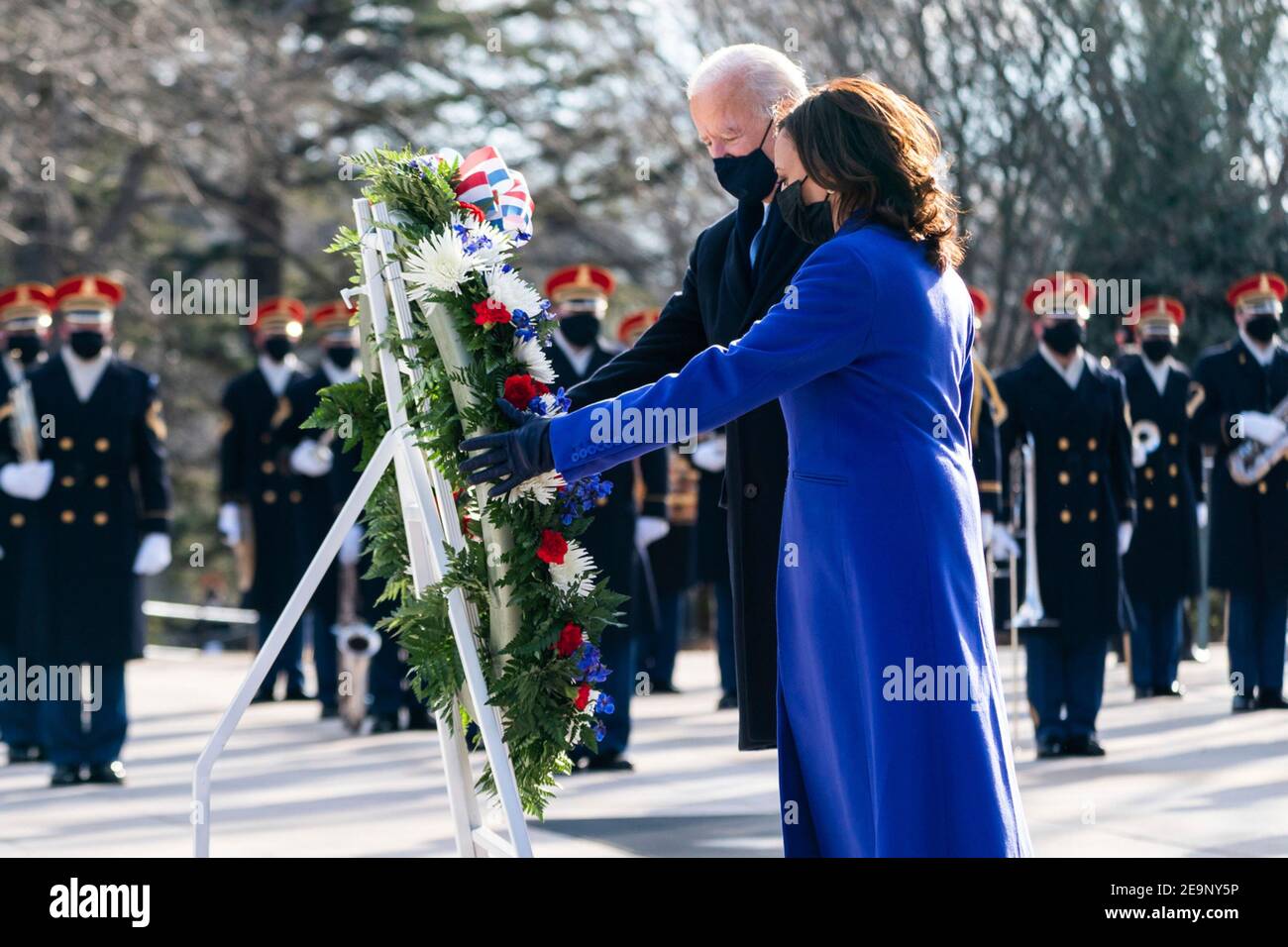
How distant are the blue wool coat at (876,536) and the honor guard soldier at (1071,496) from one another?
18.3 feet

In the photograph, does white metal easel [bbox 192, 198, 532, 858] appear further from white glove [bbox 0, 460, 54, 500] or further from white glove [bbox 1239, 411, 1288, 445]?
white glove [bbox 1239, 411, 1288, 445]

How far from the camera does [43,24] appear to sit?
16.4 metres

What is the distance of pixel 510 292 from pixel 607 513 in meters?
5.18

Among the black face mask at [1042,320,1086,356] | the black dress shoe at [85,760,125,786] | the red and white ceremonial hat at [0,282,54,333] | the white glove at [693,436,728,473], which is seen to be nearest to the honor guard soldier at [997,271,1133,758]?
the black face mask at [1042,320,1086,356]

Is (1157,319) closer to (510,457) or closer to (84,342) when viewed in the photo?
(84,342)

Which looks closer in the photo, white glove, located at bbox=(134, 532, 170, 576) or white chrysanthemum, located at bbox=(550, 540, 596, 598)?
white chrysanthemum, located at bbox=(550, 540, 596, 598)

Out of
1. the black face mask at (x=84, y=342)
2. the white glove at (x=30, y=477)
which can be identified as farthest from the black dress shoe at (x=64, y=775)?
the black face mask at (x=84, y=342)

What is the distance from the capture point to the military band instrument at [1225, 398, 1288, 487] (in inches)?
425

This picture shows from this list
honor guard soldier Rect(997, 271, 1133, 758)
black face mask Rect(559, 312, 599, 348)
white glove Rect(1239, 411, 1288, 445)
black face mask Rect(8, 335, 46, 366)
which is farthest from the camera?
white glove Rect(1239, 411, 1288, 445)

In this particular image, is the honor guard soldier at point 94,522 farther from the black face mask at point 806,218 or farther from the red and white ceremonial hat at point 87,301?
the black face mask at point 806,218

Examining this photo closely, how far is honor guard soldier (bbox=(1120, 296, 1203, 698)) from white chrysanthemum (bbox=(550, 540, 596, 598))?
7.89 metres

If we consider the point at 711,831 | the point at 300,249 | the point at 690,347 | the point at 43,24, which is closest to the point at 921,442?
the point at 690,347

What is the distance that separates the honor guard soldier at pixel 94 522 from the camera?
894 cm
